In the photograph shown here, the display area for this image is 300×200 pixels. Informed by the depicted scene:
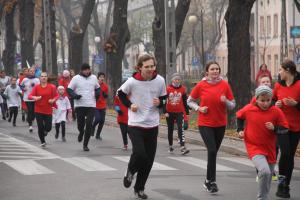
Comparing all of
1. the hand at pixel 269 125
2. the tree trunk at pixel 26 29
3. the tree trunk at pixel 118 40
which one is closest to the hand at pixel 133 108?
the hand at pixel 269 125

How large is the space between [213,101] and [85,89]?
7.11 metres

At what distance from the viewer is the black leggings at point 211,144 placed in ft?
37.9

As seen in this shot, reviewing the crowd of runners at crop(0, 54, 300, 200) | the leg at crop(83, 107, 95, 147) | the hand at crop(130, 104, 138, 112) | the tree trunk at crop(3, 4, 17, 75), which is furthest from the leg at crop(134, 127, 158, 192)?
the tree trunk at crop(3, 4, 17, 75)

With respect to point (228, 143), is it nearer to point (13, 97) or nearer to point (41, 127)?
point (41, 127)

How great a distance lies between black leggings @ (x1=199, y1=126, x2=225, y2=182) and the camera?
1155cm

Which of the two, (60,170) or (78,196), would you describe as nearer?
(78,196)

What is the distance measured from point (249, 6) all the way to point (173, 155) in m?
6.38

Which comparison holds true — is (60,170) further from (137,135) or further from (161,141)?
(161,141)

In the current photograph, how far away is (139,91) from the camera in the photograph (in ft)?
36.6

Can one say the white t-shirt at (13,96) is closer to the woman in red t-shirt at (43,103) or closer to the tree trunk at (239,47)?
the tree trunk at (239,47)

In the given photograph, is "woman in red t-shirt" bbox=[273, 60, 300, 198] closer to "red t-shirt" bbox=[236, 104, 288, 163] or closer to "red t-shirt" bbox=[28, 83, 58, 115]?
"red t-shirt" bbox=[236, 104, 288, 163]

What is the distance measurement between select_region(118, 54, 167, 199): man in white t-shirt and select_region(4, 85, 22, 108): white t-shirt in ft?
59.1

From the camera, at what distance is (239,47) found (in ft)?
75.0

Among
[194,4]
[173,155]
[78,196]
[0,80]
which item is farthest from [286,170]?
[194,4]
